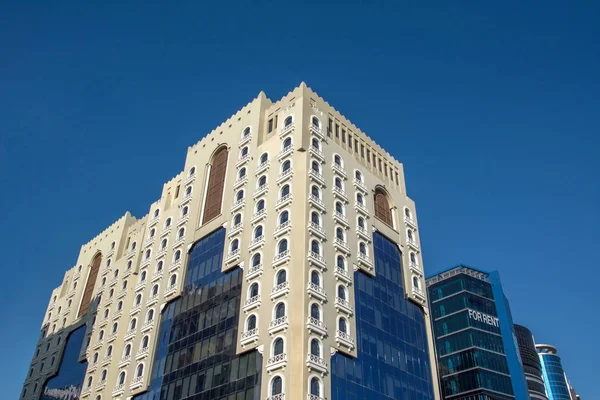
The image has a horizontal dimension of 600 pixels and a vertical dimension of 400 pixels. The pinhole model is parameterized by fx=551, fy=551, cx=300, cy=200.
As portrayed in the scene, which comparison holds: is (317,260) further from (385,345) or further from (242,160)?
(242,160)

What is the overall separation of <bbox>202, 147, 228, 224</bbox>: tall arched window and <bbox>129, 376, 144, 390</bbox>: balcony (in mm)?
20422

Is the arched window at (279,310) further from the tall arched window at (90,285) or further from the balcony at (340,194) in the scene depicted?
the tall arched window at (90,285)

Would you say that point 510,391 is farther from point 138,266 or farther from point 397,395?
point 138,266

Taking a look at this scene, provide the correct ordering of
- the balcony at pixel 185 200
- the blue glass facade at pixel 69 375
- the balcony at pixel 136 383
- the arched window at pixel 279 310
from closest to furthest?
the arched window at pixel 279 310 < the balcony at pixel 136 383 < the balcony at pixel 185 200 < the blue glass facade at pixel 69 375

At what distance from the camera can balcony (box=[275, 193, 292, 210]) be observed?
199 feet

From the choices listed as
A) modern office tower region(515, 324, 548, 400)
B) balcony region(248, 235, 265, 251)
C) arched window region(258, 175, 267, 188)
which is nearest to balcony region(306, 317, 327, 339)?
balcony region(248, 235, 265, 251)

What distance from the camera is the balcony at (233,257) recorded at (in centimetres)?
6174

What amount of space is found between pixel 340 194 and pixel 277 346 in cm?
2162

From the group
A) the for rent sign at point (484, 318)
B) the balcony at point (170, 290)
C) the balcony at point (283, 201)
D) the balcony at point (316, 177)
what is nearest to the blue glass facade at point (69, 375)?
the balcony at point (170, 290)

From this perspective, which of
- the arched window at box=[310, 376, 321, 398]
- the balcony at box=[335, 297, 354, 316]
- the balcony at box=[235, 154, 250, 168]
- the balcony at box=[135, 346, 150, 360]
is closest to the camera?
the arched window at box=[310, 376, 321, 398]

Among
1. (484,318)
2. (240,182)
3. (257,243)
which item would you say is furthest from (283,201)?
(484,318)

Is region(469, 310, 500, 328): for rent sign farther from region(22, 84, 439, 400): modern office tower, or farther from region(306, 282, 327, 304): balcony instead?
region(306, 282, 327, 304): balcony

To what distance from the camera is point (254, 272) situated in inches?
2283

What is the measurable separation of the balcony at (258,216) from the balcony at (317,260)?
8565 mm
